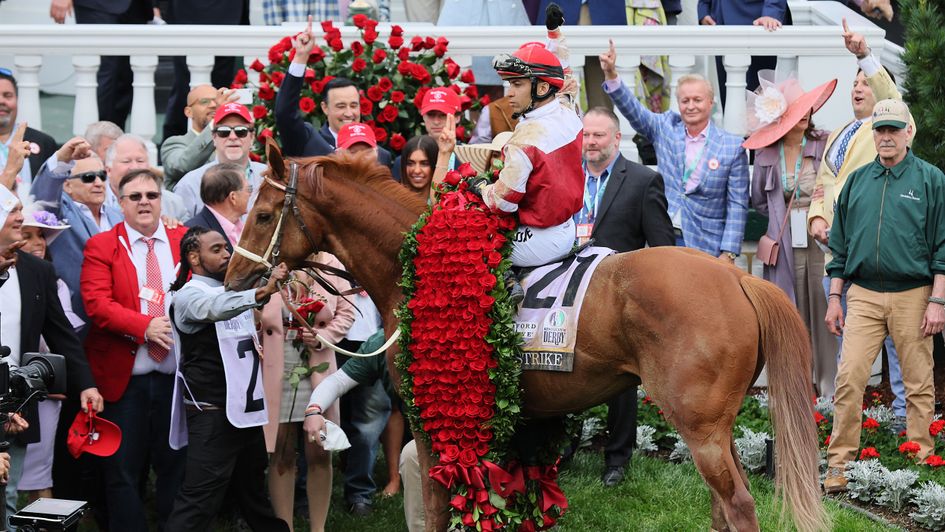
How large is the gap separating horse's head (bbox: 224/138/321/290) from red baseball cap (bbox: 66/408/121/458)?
111 centimetres

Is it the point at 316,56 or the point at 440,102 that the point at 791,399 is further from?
the point at 316,56

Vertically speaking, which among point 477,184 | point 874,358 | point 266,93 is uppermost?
point 477,184

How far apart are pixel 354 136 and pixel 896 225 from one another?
3461 mm

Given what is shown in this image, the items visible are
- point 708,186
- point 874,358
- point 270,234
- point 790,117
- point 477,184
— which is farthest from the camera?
point 790,117

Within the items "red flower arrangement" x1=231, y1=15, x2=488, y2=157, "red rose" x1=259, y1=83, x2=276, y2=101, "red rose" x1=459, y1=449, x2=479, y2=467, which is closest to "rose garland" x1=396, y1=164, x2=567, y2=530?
"red rose" x1=459, y1=449, x2=479, y2=467

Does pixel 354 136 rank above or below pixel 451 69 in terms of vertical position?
below

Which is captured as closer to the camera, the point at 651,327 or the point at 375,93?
the point at 651,327

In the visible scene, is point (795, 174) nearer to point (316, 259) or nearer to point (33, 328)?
point (316, 259)

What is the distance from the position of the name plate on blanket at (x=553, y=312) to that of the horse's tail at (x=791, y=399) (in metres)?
0.78

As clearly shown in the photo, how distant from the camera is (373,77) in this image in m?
9.59

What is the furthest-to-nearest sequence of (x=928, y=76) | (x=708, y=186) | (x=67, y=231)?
(x=928, y=76)
(x=708, y=186)
(x=67, y=231)

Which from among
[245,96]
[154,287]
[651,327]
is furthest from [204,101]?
[651,327]

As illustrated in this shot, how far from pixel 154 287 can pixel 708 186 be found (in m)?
3.85

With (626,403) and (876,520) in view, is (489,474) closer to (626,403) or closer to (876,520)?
(626,403)
